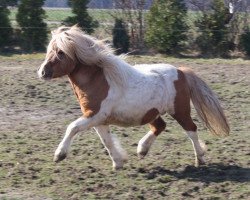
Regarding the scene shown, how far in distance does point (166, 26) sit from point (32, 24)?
158 inches

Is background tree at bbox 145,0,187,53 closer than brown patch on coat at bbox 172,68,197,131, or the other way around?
brown patch on coat at bbox 172,68,197,131

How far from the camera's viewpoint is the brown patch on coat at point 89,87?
6.53 metres

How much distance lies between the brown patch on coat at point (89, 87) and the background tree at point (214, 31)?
10.8m

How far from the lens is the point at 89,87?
6.63 m

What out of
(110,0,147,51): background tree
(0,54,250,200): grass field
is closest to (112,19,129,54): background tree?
(110,0,147,51): background tree

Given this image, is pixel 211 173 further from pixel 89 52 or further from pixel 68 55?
pixel 68 55

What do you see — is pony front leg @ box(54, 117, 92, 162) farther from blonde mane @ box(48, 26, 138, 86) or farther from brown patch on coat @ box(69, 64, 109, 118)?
blonde mane @ box(48, 26, 138, 86)

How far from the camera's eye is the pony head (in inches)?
261

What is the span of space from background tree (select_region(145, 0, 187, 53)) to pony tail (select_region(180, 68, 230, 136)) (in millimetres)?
9863

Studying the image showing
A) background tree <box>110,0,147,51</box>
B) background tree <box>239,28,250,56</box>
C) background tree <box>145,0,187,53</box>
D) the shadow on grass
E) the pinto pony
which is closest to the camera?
the shadow on grass

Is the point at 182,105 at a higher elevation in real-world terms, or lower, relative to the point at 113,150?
higher

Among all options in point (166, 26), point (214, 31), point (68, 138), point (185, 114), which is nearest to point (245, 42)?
point (214, 31)

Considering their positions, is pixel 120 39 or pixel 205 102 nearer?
pixel 205 102

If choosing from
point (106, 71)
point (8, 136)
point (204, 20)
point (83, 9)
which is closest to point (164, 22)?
point (204, 20)
